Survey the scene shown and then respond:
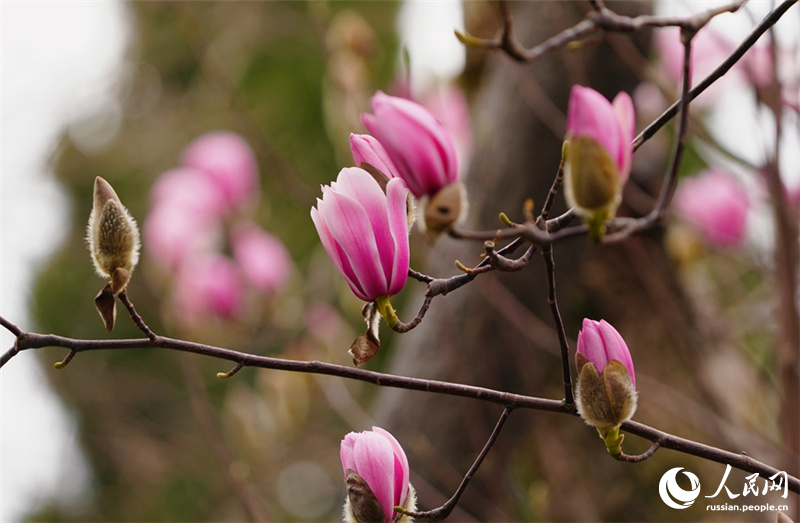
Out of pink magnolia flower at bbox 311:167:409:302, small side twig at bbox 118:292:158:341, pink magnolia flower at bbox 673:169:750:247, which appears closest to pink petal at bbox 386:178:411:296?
pink magnolia flower at bbox 311:167:409:302

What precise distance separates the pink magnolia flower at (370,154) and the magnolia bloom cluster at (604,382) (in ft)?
0.35

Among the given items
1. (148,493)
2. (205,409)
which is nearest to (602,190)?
(205,409)

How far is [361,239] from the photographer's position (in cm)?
28

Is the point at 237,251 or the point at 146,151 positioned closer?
the point at 237,251

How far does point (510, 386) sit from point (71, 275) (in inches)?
51.8

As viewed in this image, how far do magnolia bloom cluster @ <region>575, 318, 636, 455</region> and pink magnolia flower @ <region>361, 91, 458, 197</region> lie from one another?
0.28 ft

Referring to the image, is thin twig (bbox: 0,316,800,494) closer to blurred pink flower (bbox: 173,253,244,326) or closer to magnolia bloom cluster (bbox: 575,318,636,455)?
magnolia bloom cluster (bbox: 575,318,636,455)

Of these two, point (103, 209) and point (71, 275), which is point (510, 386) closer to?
point (103, 209)

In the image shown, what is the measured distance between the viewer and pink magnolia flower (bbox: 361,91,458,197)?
9.8 inches

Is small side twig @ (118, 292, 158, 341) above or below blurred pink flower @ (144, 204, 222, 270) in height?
below

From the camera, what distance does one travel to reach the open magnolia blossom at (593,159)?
22 centimetres

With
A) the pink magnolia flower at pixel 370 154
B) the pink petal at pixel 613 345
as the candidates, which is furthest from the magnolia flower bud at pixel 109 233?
the pink petal at pixel 613 345

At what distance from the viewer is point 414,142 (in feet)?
0.82

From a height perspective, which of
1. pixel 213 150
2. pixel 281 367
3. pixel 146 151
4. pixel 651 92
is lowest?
pixel 281 367
